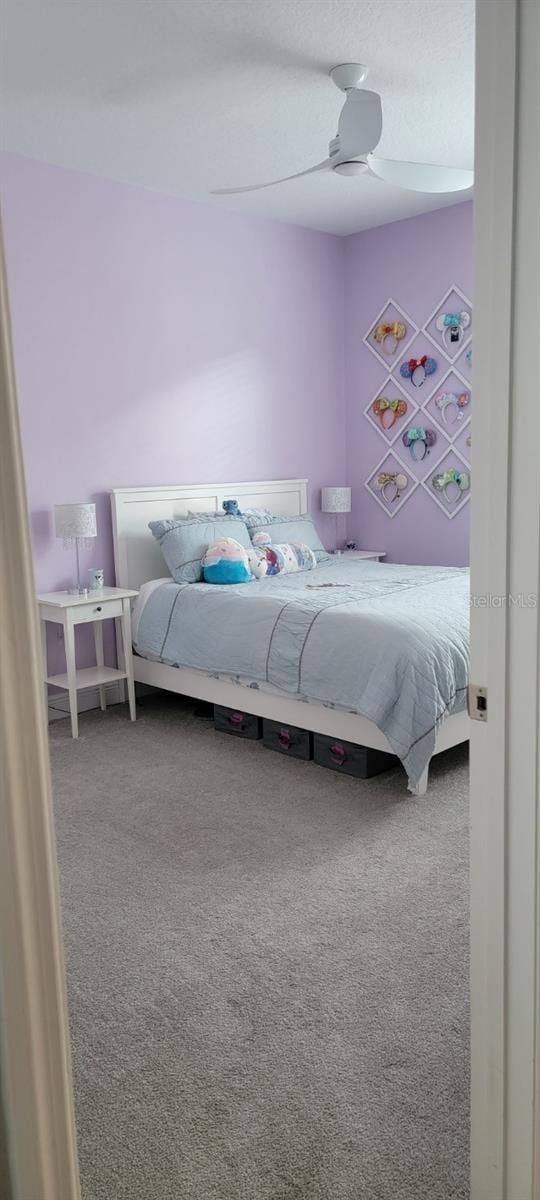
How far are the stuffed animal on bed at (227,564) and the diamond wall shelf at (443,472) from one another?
1593 millimetres

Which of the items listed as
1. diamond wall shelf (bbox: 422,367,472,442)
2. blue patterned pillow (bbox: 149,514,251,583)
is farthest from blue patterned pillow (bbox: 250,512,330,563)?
diamond wall shelf (bbox: 422,367,472,442)

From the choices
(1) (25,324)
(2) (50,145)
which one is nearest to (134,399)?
(1) (25,324)

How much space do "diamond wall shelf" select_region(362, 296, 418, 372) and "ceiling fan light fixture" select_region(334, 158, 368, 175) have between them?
2017mm

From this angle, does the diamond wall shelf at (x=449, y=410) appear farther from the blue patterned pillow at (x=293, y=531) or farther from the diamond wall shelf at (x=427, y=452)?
the blue patterned pillow at (x=293, y=531)

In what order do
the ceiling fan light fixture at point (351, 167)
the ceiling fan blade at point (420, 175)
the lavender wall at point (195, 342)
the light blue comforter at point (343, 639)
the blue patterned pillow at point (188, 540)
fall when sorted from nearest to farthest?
the light blue comforter at point (343, 639) < the ceiling fan blade at point (420, 175) < the ceiling fan light fixture at point (351, 167) < the lavender wall at point (195, 342) < the blue patterned pillow at point (188, 540)

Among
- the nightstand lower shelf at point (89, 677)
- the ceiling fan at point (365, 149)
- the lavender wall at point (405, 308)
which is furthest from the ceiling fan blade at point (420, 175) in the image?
the nightstand lower shelf at point (89, 677)

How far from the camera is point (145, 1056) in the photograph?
188 cm

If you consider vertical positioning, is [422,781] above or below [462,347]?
below

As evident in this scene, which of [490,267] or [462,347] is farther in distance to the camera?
[462,347]

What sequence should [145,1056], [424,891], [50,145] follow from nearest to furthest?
1. [145,1056]
2. [424,891]
3. [50,145]

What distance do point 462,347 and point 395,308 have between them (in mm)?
652

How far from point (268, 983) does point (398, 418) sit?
169 inches

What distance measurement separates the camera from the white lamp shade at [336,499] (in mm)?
5863

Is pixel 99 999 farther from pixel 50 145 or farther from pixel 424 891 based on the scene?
pixel 50 145
